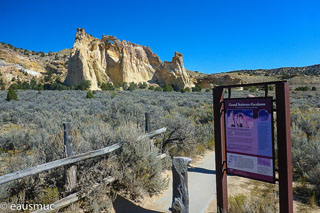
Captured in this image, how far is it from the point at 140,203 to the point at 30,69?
A: 70918 millimetres

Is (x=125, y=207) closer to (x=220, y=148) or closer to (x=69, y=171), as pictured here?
(x=69, y=171)

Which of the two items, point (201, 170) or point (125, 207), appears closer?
point (125, 207)

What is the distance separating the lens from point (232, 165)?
9.18 feet

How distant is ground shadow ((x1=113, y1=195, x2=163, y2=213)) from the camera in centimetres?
348

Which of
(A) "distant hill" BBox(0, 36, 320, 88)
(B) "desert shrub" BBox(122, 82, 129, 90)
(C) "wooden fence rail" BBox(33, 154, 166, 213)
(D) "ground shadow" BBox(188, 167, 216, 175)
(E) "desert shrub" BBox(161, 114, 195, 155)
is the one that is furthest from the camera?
(A) "distant hill" BBox(0, 36, 320, 88)

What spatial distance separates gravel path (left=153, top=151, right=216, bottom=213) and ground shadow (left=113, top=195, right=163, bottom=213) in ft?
0.90

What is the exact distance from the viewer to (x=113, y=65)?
52.2m

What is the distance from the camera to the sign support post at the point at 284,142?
90.9 inches

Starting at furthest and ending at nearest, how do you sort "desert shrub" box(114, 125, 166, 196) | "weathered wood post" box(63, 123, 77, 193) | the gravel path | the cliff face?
the cliff face → "desert shrub" box(114, 125, 166, 196) → the gravel path → "weathered wood post" box(63, 123, 77, 193)

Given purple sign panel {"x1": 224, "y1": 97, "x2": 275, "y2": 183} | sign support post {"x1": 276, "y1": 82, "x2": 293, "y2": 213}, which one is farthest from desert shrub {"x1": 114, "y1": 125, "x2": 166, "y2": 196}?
sign support post {"x1": 276, "y1": 82, "x2": 293, "y2": 213}

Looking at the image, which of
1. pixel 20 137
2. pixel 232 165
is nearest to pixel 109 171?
pixel 232 165

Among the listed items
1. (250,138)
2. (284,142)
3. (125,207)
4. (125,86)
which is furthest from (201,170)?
(125,86)

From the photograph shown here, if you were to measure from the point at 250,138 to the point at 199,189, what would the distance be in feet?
6.99

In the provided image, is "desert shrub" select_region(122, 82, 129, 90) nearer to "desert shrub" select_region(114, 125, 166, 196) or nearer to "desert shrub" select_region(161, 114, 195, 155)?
"desert shrub" select_region(161, 114, 195, 155)
